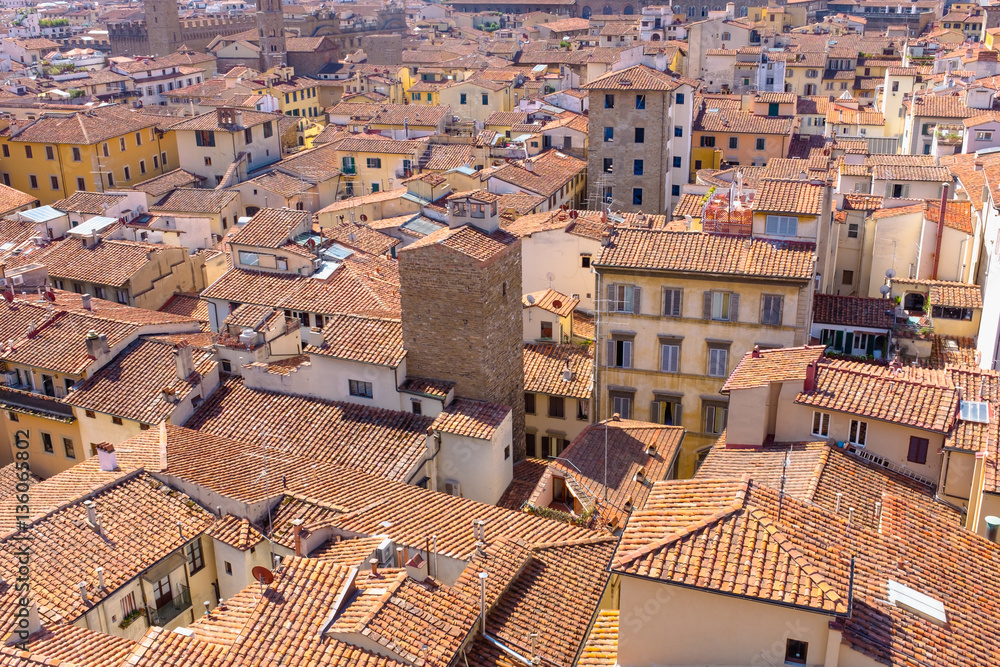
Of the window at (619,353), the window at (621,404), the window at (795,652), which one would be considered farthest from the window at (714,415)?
the window at (795,652)

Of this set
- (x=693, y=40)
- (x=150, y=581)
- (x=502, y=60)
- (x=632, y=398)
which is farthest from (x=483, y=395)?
(x=502, y=60)

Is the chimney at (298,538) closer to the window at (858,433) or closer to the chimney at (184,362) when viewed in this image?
the chimney at (184,362)

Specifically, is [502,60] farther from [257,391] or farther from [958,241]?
[257,391]

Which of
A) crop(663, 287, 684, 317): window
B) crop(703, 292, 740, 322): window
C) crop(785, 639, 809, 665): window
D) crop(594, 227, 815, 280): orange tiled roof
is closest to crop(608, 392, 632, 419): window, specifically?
crop(663, 287, 684, 317): window

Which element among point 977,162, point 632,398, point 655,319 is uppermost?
point 977,162

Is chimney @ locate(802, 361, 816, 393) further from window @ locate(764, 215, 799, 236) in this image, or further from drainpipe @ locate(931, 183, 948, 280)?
drainpipe @ locate(931, 183, 948, 280)

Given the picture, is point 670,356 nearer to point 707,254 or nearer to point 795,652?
point 707,254
